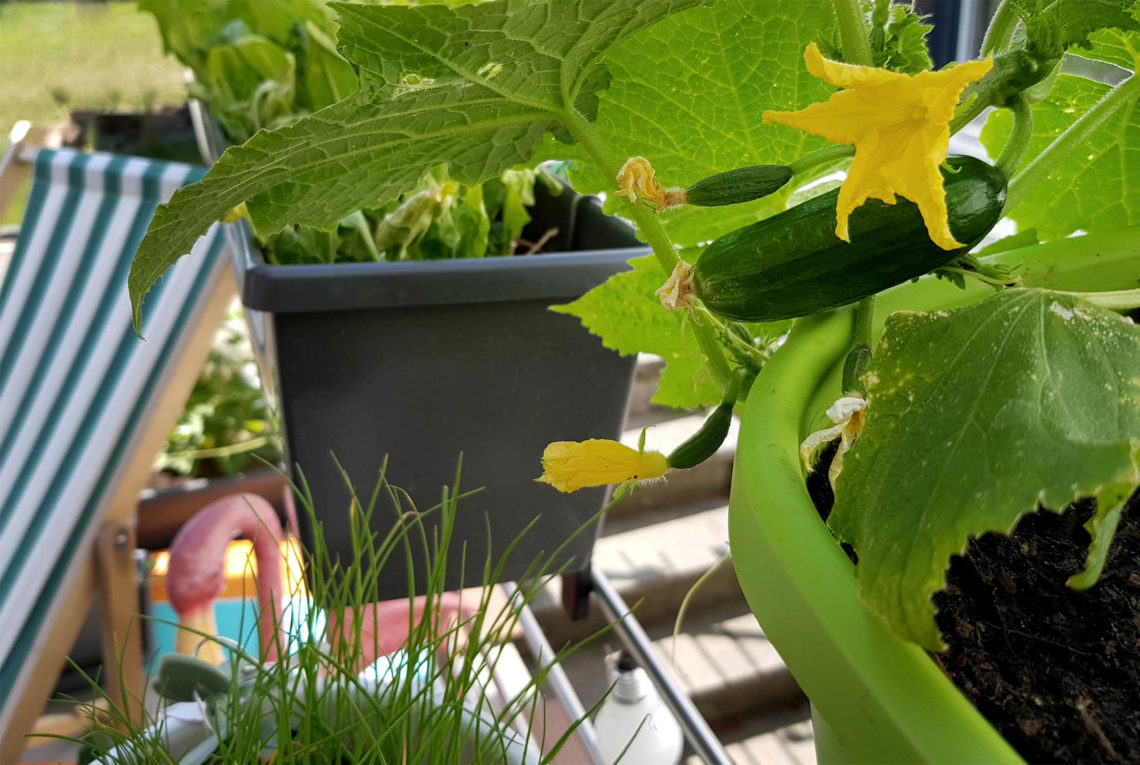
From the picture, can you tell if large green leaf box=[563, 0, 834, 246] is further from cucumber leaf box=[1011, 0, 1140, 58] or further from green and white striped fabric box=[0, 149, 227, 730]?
green and white striped fabric box=[0, 149, 227, 730]

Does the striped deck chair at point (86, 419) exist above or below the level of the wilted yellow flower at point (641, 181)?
above

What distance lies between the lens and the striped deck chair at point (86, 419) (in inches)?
41.3

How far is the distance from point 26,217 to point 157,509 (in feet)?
1.86

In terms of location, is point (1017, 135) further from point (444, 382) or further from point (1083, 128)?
point (444, 382)

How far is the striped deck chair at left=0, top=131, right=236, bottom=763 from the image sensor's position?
105 centimetres

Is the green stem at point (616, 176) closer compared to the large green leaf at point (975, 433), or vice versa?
the large green leaf at point (975, 433)

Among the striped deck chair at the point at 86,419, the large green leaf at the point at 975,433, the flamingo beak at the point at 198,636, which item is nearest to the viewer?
the large green leaf at the point at 975,433

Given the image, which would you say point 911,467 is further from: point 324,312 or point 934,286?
point 324,312

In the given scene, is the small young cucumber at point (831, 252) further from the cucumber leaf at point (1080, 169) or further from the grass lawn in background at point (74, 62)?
the grass lawn in background at point (74, 62)

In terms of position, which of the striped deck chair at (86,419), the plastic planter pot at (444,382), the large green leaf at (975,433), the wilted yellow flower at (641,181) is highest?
the striped deck chair at (86,419)

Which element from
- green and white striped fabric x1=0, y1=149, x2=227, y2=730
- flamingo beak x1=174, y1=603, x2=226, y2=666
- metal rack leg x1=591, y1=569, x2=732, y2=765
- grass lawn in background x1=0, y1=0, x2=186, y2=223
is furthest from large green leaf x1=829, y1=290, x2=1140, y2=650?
grass lawn in background x1=0, y1=0, x2=186, y2=223

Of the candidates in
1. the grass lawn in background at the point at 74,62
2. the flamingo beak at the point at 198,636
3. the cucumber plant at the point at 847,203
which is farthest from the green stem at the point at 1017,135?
the grass lawn in background at the point at 74,62

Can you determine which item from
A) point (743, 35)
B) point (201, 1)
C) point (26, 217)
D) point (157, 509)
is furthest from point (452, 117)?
point (157, 509)

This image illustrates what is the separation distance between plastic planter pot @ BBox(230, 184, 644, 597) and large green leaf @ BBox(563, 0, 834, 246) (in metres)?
0.11
